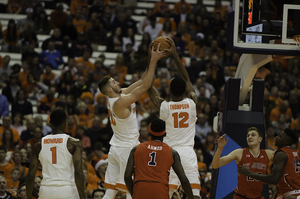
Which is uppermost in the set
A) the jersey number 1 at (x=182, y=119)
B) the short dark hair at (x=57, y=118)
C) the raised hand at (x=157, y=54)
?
the raised hand at (x=157, y=54)

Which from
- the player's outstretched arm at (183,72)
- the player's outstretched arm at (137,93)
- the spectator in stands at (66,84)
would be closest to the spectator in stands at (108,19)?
the spectator in stands at (66,84)

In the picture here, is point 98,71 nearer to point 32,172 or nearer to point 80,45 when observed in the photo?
point 80,45

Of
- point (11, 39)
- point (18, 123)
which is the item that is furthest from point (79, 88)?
point (11, 39)

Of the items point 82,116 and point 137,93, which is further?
point 82,116

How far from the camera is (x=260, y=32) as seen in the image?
7.38 m

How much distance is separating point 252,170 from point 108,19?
10659 millimetres

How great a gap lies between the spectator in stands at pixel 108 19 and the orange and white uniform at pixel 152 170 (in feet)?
35.1

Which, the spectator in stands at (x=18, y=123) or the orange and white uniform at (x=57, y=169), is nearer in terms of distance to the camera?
the orange and white uniform at (x=57, y=169)

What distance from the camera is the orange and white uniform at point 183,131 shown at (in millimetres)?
6516

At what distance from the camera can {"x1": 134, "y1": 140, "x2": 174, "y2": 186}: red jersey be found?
5.43 m

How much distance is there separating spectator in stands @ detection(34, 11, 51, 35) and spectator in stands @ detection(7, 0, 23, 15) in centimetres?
127


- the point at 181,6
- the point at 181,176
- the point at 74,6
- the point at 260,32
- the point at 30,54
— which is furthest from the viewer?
the point at 181,6

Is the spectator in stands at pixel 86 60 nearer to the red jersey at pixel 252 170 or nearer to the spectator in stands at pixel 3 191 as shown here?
the spectator in stands at pixel 3 191

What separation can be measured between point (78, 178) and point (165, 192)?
111 cm
